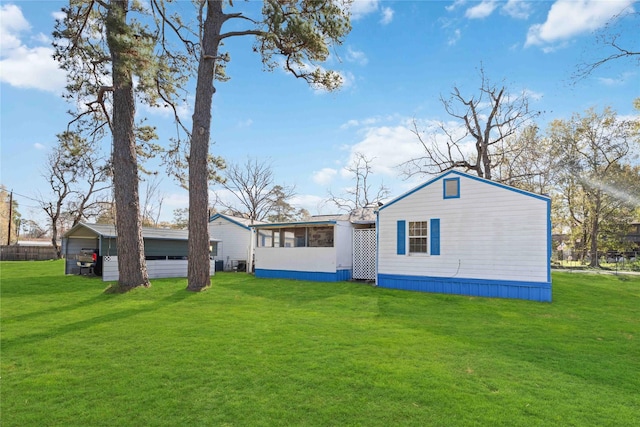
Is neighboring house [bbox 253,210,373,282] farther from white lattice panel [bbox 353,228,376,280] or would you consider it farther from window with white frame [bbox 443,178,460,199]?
window with white frame [bbox 443,178,460,199]

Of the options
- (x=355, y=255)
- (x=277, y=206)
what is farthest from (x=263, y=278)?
(x=277, y=206)

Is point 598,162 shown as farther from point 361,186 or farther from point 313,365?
point 313,365

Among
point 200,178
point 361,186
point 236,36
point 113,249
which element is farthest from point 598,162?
point 113,249

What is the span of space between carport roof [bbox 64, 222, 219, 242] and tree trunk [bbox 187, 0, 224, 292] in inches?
211

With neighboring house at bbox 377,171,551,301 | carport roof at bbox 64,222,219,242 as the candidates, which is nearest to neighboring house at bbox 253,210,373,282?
neighboring house at bbox 377,171,551,301

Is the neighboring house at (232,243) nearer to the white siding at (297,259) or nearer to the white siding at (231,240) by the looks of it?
the white siding at (231,240)

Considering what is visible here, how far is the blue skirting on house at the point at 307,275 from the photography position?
49.3 feet

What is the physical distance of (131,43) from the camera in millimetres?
9281

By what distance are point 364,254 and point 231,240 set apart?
31.4 ft

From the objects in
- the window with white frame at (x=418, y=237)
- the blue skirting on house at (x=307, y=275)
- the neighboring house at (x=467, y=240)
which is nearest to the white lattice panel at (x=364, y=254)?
the blue skirting on house at (x=307, y=275)

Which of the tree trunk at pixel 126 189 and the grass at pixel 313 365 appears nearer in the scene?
the grass at pixel 313 365

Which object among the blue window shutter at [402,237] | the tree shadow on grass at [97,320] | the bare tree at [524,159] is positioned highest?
the bare tree at [524,159]

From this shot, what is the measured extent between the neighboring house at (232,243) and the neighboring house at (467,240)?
9.84 meters

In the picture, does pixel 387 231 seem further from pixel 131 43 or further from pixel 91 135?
pixel 91 135
